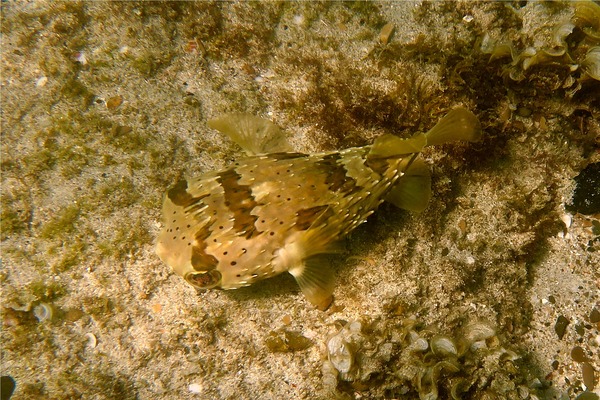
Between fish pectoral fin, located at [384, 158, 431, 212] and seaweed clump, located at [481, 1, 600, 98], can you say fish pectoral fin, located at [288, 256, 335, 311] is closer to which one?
fish pectoral fin, located at [384, 158, 431, 212]

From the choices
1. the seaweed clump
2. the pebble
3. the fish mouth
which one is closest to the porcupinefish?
the fish mouth

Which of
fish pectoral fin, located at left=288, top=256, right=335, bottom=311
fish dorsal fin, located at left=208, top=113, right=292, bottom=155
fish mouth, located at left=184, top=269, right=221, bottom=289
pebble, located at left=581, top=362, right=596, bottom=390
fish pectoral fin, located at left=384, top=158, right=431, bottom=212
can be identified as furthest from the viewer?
pebble, located at left=581, top=362, right=596, bottom=390

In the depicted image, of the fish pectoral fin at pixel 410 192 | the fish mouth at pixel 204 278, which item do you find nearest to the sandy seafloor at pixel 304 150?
the fish pectoral fin at pixel 410 192

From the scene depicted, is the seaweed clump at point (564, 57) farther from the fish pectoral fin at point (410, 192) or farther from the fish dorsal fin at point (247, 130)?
the fish dorsal fin at point (247, 130)

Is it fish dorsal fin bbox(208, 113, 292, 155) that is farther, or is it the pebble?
the pebble

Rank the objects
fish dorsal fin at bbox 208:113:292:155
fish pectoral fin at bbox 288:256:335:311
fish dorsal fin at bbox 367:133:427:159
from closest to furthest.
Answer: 1. fish dorsal fin at bbox 367:133:427:159
2. fish pectoral fin at bbox 288:256:335:311
3. fish dorsal fin at bbox 208:113:292:155

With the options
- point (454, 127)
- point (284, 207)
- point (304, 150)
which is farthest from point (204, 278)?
point (454, 127)
